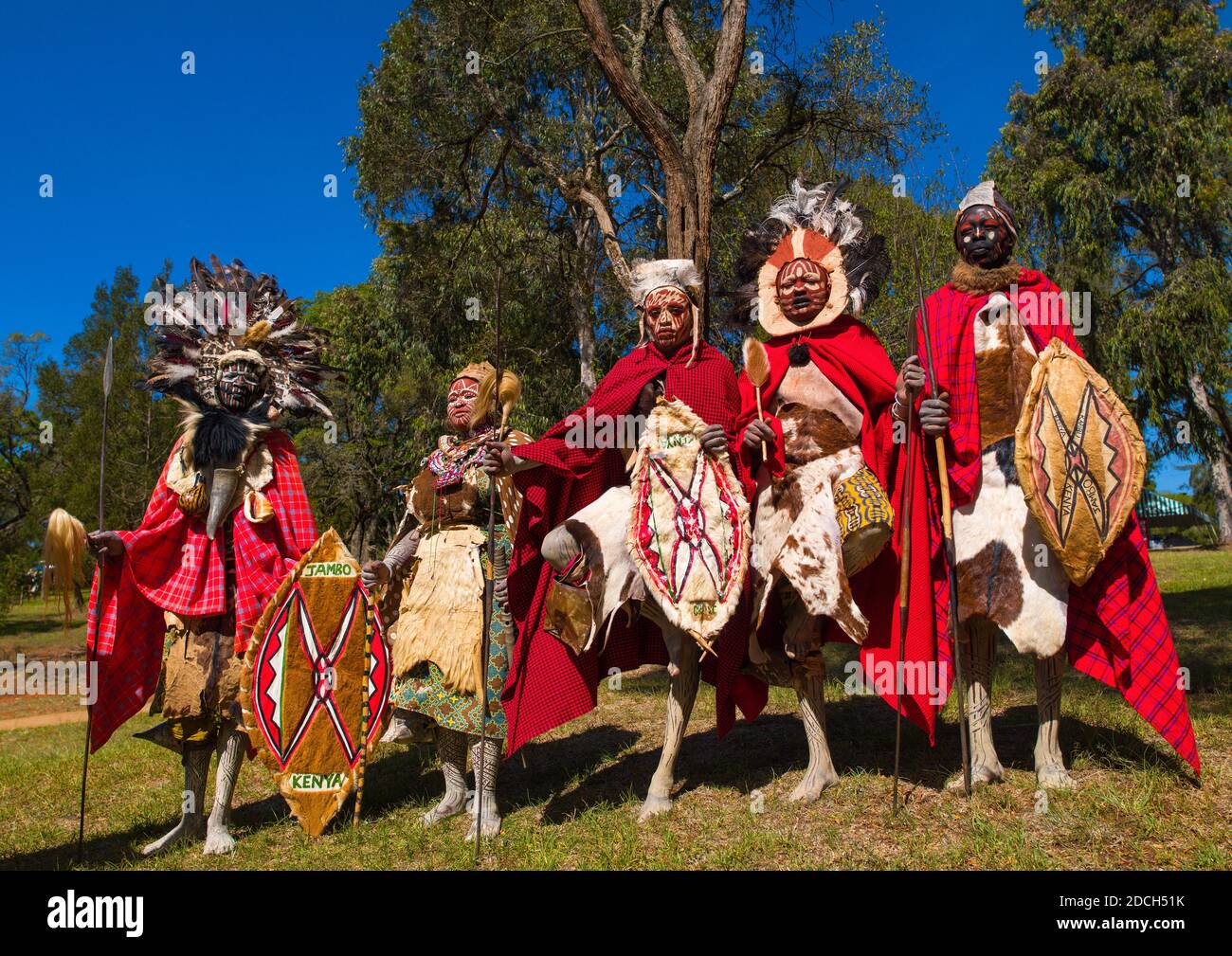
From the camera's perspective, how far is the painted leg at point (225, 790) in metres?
4.89

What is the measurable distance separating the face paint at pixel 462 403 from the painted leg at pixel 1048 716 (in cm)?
337

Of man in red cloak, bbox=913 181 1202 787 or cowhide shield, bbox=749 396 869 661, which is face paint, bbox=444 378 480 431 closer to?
cowhide shield, bbox=749 396 869 661

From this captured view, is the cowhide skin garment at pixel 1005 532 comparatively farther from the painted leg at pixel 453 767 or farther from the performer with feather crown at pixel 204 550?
the performer with feather crown at pixel 204 550

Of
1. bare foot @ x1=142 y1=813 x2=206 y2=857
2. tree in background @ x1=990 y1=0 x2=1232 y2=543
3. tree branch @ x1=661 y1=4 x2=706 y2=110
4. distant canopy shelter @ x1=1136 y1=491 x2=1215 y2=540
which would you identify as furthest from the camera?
distant canopy shelter @ x1=1136 y1=491 x2=1215 y2=540

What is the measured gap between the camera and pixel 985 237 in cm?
466

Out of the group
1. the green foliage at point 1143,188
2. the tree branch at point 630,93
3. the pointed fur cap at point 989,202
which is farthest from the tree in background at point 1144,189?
the pointed fur cap at point 989,202

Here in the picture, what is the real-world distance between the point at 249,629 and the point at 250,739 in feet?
2.10

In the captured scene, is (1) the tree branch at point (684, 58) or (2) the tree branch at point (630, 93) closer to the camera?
(2) the tree branch at point (630, 93)

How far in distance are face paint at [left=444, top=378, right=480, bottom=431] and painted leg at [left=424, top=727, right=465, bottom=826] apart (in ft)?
5.87

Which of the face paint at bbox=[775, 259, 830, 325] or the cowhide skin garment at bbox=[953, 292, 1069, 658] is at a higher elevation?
the face paint at bbox=[775, 259, 830, 325]

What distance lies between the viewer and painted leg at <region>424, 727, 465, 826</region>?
5.25 meters

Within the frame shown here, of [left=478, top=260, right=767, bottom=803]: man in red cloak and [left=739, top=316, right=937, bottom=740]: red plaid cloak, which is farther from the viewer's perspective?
[left=478, top=260, right=767, bottom=803]: man in red cloak

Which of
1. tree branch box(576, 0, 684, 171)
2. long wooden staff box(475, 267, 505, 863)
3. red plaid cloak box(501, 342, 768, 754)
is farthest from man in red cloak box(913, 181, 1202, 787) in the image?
tree branch box(576, 0, 684, 171)

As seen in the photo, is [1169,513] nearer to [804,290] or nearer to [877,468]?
[877,468]
